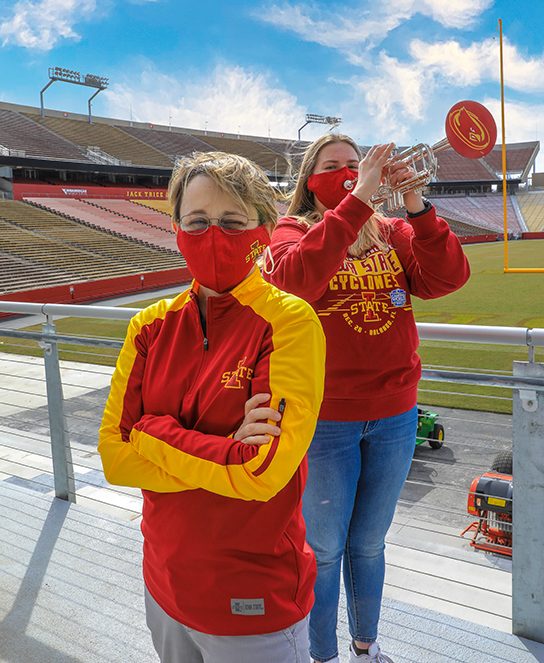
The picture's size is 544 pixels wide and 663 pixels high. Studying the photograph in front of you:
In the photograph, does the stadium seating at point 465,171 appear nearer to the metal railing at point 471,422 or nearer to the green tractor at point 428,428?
the green tractor at point 428,428

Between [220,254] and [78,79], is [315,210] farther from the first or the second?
[78,79]

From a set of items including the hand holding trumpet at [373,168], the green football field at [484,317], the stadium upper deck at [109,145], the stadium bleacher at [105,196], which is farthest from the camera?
the stadium upper deck at [109,145]

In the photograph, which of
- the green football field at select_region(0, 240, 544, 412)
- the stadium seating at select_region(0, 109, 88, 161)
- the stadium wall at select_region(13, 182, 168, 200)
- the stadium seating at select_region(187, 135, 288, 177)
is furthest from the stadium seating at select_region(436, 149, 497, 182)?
the stadium seating at select_region(0, 109, 88, 161)

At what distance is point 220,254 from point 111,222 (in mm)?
29596

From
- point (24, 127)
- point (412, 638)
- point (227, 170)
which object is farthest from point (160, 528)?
point (24, 127)

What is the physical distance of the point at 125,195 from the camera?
34438 millimetres

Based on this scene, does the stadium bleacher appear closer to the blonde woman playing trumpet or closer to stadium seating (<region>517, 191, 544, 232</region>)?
stadium seating (<region>517, 191, 544, 232</region>)

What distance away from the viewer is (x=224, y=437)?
101 centimetres

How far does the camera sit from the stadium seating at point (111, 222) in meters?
27.7

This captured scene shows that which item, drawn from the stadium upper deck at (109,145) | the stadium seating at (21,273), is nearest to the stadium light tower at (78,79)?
the stadium upper deck at (109,145)

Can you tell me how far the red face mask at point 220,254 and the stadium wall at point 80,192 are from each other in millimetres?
28373

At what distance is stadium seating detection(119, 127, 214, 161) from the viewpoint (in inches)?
1690

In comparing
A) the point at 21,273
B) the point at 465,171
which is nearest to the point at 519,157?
A: the point at 465,171

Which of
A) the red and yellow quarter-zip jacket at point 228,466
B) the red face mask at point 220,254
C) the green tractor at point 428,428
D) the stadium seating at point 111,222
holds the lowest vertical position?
the green tractor at point 428,428
